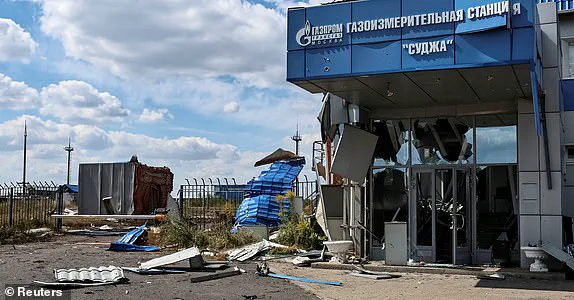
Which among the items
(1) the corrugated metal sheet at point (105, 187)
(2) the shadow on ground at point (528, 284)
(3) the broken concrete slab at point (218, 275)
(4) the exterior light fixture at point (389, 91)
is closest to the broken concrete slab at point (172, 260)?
(3) the broken concrete slab at point (218, 275)

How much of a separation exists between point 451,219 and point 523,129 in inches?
113

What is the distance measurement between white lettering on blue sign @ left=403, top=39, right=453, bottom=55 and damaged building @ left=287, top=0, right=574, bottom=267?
2 cm

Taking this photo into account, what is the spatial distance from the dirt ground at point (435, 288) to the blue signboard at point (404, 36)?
4.40 metres

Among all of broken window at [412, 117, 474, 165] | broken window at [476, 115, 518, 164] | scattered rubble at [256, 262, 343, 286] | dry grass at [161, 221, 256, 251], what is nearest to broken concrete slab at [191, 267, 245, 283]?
scattered rubble at [256, 262, 343, 286]

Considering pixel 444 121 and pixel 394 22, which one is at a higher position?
pixel 394 22

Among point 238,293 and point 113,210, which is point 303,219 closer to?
point 238,293

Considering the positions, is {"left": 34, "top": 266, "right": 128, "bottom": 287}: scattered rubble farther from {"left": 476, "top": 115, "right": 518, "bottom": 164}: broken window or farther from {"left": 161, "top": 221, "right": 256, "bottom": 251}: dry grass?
{"left": 476, "top": 115, "right": 518, "bottom": 164}: broken window

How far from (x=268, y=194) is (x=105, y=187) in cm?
1285

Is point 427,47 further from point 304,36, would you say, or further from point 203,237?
point 203,237

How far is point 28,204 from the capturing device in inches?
1028

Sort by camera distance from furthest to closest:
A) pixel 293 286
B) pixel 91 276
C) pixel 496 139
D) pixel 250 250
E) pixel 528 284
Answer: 1. pixel 250 250
2. pixel 496 139
3. pixel 528 284
4. pixel 293 286
5. pixel 91 276

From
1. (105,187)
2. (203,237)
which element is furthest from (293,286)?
(105,187)

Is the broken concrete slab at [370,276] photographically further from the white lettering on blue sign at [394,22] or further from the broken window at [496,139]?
the white lettering on blue sign at [394,22]

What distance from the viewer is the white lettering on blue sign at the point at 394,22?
12648 mm
